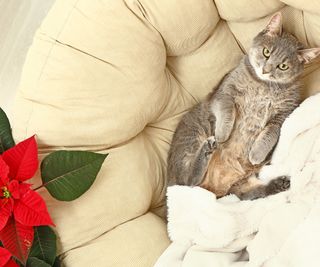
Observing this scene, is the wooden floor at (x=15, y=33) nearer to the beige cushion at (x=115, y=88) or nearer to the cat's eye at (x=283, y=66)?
the beige cushion at (x=115, y=88)

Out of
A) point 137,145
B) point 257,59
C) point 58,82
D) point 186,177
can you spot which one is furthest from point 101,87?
point 257,59

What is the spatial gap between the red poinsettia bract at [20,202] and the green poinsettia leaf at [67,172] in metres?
0.05

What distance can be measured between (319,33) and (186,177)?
625 millimetres

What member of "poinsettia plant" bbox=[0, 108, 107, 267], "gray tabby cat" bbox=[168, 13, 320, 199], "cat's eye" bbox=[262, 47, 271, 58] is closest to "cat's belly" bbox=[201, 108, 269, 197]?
"gray tabby cat" bbox=[168, 13, 320, 199]

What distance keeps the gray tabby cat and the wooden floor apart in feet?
2.32

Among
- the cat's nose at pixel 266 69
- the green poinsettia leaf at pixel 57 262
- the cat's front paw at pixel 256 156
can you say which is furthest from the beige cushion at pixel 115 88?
the cat's front paw at pixel 256 156

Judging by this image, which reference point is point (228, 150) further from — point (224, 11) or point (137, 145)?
point (224, 11)

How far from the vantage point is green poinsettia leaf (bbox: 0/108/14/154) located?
54.6 inches

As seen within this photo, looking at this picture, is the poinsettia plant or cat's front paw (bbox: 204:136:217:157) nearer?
the poinsettia plant

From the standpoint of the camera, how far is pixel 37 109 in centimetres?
140

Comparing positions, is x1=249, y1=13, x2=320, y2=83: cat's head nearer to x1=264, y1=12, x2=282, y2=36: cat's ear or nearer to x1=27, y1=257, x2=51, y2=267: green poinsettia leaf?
x1=264, y1=12, x2=282, y2=36: cat's ear

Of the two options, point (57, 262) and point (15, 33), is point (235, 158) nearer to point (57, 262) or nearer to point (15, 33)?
point (57, 262)

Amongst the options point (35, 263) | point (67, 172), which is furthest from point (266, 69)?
point (35, 263)

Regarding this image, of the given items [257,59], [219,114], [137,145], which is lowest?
[137,145]
